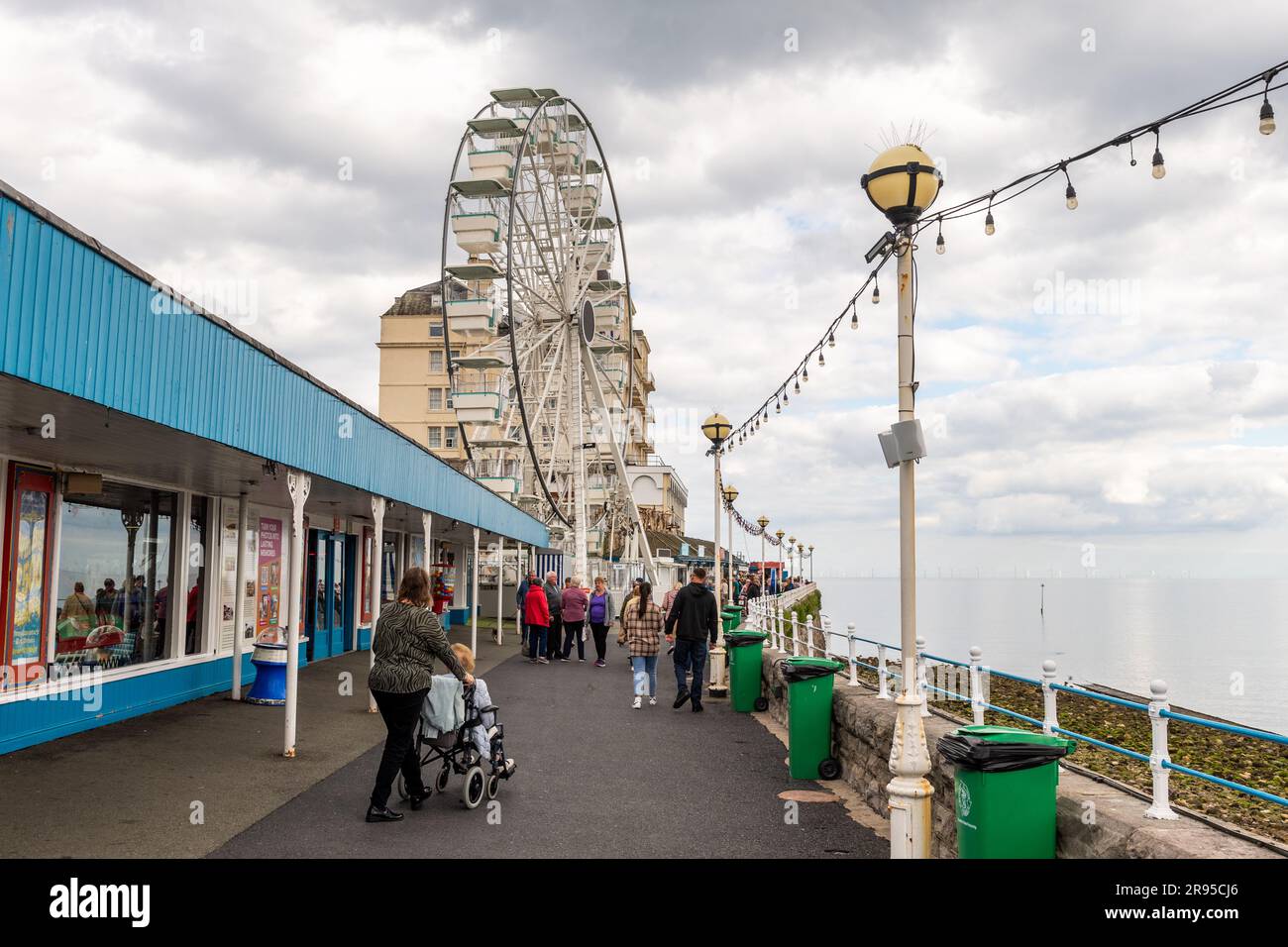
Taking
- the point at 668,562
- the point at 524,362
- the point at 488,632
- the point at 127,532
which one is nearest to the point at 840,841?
the point at 127,532

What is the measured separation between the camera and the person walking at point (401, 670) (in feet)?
24.9

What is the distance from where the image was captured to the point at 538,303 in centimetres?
4000

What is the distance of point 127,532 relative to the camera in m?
12.0

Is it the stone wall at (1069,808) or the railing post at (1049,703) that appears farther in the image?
the railing post at (1049,703)

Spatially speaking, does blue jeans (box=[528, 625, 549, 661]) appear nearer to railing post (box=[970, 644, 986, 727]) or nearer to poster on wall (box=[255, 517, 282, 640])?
poster on wall (box=[255, 517, 282, 640])

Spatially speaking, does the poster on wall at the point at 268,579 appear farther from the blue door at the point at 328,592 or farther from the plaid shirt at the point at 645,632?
the plaid shirt at the point at 645,632

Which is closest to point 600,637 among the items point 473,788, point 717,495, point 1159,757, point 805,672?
point 717,495

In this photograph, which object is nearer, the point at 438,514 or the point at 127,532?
the point at 127,532

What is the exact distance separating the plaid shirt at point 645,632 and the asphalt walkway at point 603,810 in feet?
5.84

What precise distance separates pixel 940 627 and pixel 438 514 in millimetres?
82881

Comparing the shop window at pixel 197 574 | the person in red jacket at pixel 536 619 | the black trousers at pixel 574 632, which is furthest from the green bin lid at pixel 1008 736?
the black trousers at pixel 574 632

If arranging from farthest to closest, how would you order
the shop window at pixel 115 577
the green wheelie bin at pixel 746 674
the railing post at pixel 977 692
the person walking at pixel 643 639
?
1. the green wheelie bin at pixel 746 674
2. the person walking at pixel 643 639
3. the shop window at pixel 115 577
4. the railing post at pixel 977 692

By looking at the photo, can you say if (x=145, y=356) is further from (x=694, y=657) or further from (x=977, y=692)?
(x=694, y=657)

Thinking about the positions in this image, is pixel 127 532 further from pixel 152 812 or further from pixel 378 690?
pixel 378 690
